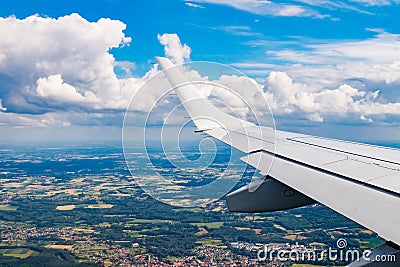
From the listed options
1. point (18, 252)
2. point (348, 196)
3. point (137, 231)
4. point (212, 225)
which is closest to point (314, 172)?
point (348, 196)

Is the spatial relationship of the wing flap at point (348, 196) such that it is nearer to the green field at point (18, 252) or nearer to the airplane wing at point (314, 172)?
the airplane wing at point (314, 172)

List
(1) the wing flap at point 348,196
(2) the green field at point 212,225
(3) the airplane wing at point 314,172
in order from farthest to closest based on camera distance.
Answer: (2) the green field at point 212,225 → (3) the airplane wing at point 314,172 → (1) the wing flap at point 348,196

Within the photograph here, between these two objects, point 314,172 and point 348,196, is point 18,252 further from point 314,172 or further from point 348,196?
point 348,196

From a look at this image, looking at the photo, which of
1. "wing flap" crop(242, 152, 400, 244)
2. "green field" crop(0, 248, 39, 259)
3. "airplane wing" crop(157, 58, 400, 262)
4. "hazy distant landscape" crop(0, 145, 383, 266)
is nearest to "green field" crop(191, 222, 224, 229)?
"hazy distant landscape" crop(0, 145, 383, 266)

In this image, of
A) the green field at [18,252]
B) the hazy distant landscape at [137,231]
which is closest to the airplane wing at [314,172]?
the hazy distant landscape at [137,231]

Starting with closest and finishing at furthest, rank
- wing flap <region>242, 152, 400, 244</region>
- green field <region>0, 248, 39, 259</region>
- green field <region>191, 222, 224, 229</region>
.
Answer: wing flap <region>242, 152, 400, 244</region> → green field <region>0, 248, 39, 259</region> → green field <region>191, 222, 224, 229</region>

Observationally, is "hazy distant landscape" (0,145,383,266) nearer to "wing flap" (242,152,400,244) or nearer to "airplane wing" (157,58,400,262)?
"airplane wing" (157,58,400,262)

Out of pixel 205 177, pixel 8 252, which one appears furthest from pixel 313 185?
pixel 8 252
